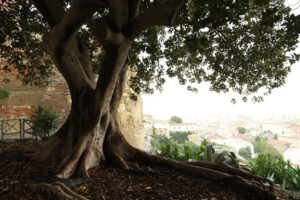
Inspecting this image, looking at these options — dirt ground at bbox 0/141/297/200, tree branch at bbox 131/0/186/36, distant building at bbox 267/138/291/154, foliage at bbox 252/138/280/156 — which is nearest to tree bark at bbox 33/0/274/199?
tree branch at bbox 131/0/186/36

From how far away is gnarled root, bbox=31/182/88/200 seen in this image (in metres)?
1.89

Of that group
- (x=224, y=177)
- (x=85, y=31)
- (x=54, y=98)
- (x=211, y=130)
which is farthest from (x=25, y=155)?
(x=211, y=130)

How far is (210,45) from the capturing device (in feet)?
13.5

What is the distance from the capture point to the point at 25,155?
137 inches

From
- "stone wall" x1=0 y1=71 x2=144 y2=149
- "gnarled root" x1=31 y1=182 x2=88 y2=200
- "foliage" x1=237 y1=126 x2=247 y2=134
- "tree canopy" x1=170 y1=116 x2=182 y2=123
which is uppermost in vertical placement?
"stone wall" x1=0 y1=71 x2=144 y2=149

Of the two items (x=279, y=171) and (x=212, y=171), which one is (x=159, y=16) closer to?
(x=212, y=171)

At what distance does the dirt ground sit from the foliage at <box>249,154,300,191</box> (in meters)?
1.25

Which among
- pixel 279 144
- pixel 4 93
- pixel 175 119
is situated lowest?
pixel 279 144

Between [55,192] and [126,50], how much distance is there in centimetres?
211

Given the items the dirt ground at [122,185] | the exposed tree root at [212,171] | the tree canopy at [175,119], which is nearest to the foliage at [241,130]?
the tree canopy at [175,119]

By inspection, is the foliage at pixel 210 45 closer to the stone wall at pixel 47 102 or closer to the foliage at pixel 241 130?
the stone wall at pixel 47 102

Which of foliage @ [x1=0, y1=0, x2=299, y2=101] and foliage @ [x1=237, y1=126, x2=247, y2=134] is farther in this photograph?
foliage @ [x1=237, y1=126, x2=247, y2=134]

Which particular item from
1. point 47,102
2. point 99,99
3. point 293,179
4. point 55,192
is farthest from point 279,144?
point 47,102

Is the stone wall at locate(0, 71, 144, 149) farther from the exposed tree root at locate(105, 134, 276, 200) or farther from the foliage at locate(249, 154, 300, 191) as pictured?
the foliage at locate(249, 154, 300, 191)
